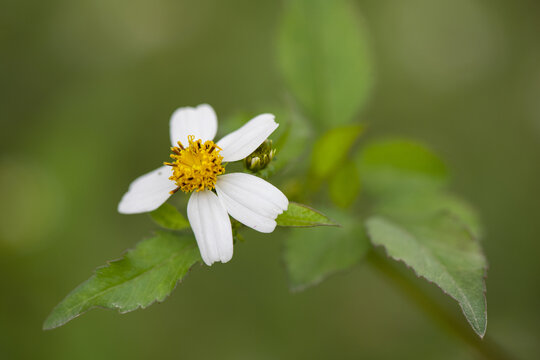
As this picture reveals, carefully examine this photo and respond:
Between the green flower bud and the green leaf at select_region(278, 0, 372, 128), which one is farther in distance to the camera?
the green leaf at select_region(278, 0, 372, 128)

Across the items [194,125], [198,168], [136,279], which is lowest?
[136,279]

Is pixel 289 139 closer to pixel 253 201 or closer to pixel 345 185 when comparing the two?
pixel 345 185

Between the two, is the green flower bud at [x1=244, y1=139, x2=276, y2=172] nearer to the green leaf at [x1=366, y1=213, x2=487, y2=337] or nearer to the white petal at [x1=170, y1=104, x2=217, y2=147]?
the white petal at [x1=170, y1=104, x2=217, y2=147]

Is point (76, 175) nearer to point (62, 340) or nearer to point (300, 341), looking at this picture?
point (62, 340)

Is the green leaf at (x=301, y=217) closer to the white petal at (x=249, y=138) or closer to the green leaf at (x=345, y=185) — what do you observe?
the white petal at (x=249, y=138)

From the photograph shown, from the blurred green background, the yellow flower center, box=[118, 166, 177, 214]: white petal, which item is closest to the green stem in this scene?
the yellow flower center

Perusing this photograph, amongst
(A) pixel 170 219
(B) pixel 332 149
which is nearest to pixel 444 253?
(B) pixel 332 149
